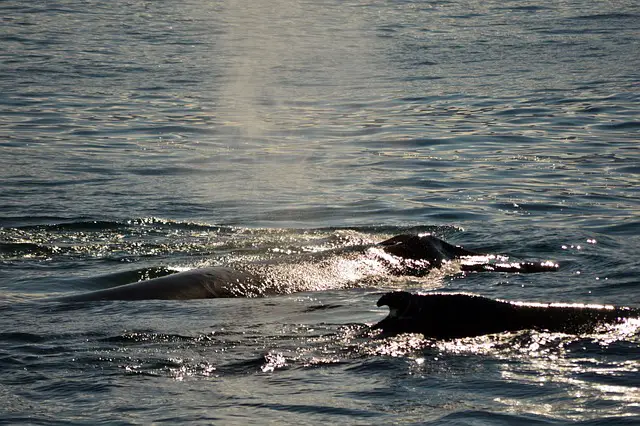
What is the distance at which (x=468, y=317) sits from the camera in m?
6.69

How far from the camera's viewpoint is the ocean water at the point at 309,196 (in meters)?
6.07

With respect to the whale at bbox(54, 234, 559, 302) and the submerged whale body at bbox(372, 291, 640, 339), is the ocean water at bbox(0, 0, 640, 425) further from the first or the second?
the whale at bbox(54, 234, 559, 302)

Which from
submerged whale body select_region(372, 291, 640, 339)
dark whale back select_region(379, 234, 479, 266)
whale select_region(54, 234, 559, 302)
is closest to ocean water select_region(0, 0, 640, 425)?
submerged whale body select_region(372, 291, 640, 339)

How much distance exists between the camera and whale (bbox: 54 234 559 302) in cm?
841

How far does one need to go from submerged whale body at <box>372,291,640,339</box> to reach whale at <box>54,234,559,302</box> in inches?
75.3

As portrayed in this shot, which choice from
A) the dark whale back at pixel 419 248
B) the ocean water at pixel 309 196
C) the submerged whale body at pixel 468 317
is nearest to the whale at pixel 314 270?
the dark whale back at pixel 419 248

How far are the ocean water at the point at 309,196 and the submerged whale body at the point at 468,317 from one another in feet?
0.31

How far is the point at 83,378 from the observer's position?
6.25 metres

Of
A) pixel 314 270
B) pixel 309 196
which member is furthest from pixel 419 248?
pixel 309 196

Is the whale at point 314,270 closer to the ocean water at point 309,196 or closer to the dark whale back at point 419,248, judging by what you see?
the dark whale back at point 419,248

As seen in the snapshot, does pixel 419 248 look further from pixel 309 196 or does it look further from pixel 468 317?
pixel 309 196

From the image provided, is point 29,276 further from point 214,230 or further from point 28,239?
point 214,230

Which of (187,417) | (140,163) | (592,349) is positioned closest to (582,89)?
(140,163)

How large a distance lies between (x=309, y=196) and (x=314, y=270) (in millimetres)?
4892
